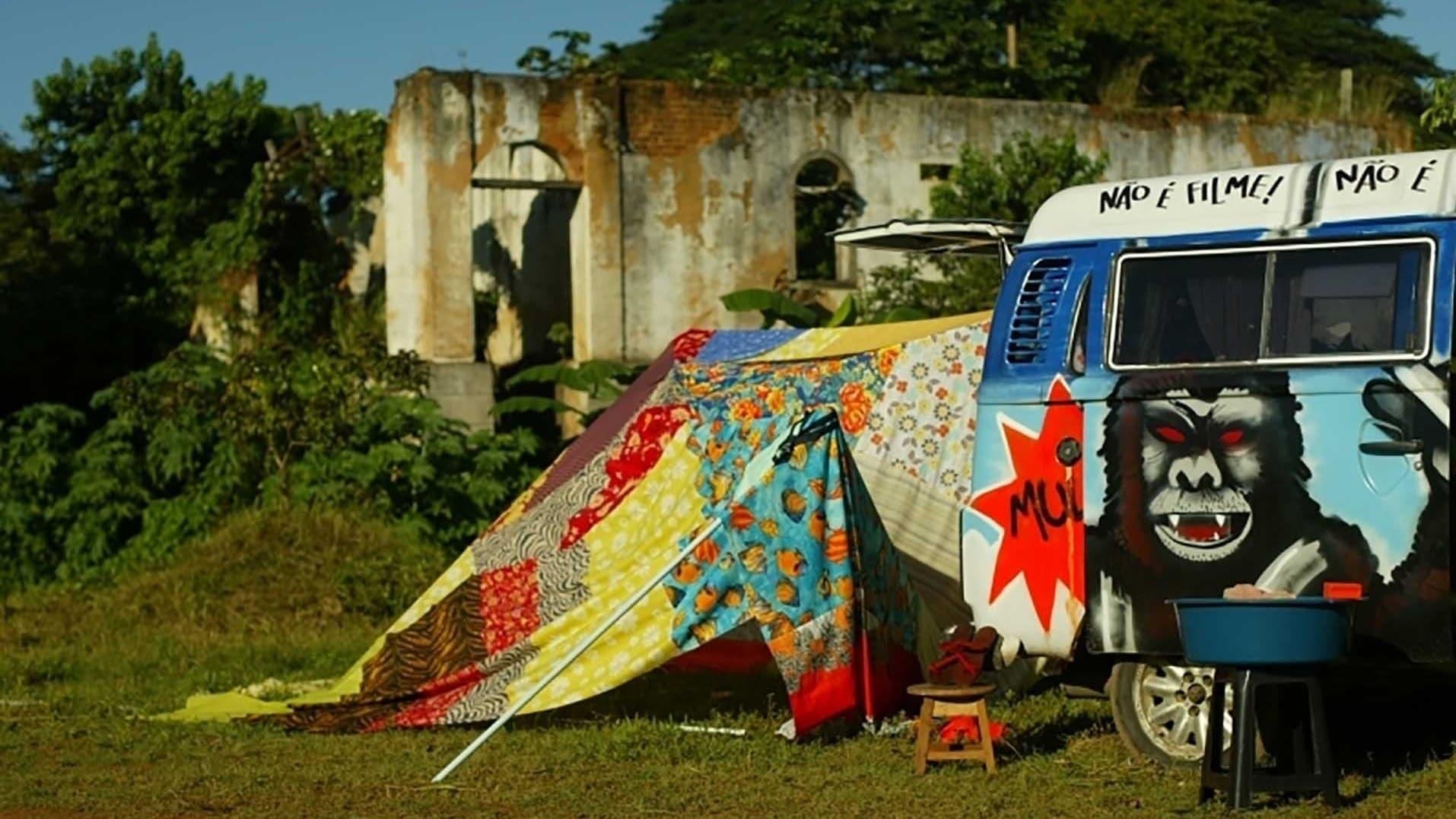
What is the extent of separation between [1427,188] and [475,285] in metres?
16.3

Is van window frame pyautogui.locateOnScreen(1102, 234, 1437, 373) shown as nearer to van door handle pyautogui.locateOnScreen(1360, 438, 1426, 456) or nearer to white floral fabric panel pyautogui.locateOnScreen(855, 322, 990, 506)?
van door handle pyautogui.locateOnScreen(1360, 438, 1426, 456)

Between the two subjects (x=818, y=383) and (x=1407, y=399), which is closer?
(x=1407, y=399)

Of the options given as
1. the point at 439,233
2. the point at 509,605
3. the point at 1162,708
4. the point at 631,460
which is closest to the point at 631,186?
the point at 439,233

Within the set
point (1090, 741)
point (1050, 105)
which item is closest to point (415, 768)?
point (1090, 741)

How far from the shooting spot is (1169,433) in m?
8.23

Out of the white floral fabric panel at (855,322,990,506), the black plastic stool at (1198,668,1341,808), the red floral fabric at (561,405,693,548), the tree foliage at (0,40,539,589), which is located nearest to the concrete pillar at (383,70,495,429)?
the tree foliage at (0,40,539,589)

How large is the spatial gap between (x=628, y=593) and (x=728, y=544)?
2.23 feet

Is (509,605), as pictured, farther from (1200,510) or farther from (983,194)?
(983,194)

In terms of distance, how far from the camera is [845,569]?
376 inches

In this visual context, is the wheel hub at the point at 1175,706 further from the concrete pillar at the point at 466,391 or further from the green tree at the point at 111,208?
the green tree at the point at 111,208

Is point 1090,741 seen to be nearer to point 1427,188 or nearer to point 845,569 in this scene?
point 845,569

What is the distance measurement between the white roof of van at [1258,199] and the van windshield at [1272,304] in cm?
12

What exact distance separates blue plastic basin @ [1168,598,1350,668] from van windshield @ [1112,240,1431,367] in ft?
3.70

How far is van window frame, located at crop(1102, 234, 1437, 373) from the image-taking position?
779cm
